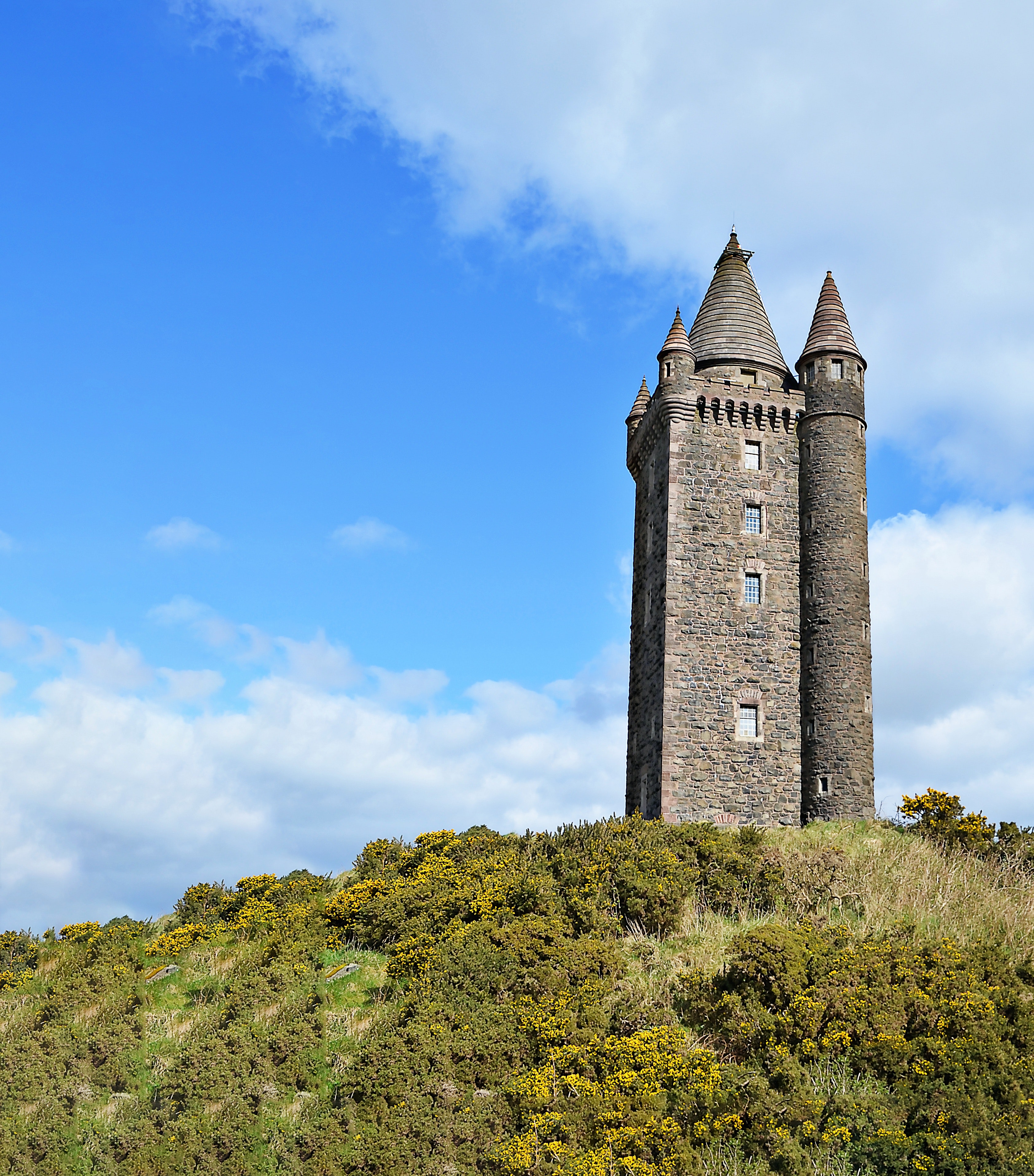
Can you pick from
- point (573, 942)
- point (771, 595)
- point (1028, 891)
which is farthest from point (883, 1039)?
point (771, 595)

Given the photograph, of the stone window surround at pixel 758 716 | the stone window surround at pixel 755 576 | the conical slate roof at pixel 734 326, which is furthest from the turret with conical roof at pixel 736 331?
the stone window surround at pixel 758 716

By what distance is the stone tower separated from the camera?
30094mm

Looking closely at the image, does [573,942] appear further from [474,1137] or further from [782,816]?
[782,816]

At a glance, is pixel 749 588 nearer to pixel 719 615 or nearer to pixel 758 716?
pixel 719 615

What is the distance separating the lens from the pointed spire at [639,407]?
3872 cm

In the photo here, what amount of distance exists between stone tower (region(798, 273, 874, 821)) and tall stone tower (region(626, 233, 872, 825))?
0.16 feet

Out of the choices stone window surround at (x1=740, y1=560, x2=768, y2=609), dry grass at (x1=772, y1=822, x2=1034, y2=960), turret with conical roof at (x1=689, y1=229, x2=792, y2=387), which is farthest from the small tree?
turret with conical roof at (x1=689, y1=229, x2=792, y2=387)

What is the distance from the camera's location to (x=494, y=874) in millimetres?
20359

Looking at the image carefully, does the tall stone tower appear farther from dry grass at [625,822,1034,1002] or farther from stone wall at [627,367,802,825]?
dry grass at [625,822,1034,1002]

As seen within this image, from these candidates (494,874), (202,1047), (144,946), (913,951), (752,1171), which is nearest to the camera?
(752,1171)

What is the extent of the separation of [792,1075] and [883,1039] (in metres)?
1.31

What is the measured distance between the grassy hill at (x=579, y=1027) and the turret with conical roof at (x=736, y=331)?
17365mm

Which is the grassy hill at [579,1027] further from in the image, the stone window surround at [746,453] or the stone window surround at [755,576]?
the stone window surround at [746,453]

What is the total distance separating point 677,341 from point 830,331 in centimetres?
488
